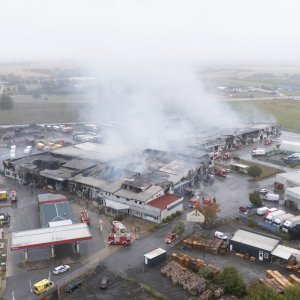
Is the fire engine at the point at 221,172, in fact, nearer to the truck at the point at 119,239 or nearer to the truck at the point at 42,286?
the truck at the point at 119,239

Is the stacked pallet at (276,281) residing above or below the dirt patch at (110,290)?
above

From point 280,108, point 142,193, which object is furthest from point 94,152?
point 280,108

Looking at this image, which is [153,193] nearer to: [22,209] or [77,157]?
[22,209]

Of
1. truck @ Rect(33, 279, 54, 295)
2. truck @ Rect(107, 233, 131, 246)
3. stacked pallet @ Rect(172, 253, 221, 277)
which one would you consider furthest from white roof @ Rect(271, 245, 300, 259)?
truck @ Rect(33, 279, 54, 295)

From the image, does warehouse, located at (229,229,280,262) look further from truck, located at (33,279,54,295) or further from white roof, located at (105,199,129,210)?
truck, located at (33,279,54,295)

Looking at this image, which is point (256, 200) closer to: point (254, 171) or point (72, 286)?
point (254, 171)

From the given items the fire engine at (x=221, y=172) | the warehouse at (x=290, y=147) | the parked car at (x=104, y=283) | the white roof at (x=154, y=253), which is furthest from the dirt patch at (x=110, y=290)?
the warehouse at (x=290, y=147)

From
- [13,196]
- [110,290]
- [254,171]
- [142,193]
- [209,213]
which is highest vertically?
[142,193]

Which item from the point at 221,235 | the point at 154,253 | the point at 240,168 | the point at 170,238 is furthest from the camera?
the point at 240,168

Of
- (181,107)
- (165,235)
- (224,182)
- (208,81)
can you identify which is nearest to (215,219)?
(165,235)
